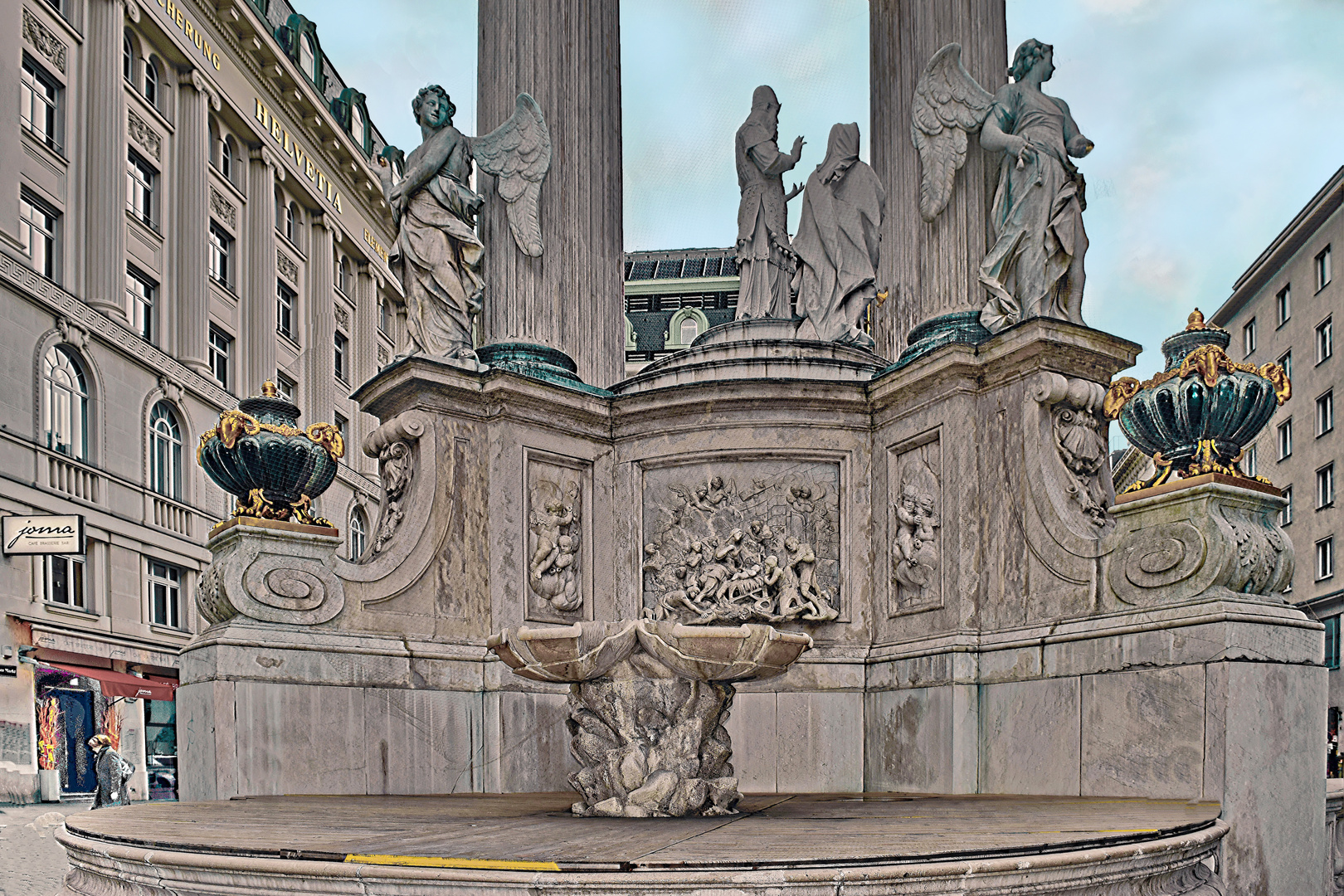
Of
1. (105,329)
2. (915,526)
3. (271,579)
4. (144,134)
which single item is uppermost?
(144,134)

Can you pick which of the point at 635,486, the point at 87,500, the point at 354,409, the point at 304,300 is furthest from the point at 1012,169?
the point at 354,409

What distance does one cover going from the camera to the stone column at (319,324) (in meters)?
50.5

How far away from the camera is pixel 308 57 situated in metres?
53.8

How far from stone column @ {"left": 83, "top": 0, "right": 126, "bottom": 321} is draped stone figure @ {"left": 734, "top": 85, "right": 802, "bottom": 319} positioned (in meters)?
23.4

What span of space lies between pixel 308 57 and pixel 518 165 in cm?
4418

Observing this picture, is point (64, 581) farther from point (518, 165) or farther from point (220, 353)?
point (518, 165)

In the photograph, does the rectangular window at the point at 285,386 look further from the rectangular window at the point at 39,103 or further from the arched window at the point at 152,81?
the rectangular window at the point at 39,103

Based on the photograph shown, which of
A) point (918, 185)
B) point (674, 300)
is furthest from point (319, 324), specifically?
point (918, 185)

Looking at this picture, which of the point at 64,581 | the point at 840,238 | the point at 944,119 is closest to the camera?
the point at 944,119

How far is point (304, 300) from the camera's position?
50.2 meters

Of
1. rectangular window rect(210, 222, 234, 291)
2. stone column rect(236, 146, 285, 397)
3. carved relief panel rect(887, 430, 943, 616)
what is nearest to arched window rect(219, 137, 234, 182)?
stone column rect(236, 146, 285, 397)

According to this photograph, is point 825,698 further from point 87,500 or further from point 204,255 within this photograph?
point 204,255

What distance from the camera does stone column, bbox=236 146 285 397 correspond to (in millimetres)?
43938

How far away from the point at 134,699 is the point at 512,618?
26030 millimetres
